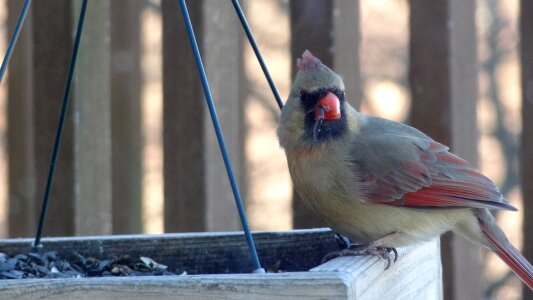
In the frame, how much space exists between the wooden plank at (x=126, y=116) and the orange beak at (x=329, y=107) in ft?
3.13

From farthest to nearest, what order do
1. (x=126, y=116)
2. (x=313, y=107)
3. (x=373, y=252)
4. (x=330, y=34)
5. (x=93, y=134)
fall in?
1. (x=126, y=116)
2. (x=93, y=134)
3. (x=330, y=34)
4. (x=313, y=107)
5. (x=373, y=252)

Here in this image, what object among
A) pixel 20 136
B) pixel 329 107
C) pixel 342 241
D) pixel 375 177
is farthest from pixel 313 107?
pixel 20 136

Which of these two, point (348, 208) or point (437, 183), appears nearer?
point (348, 208)

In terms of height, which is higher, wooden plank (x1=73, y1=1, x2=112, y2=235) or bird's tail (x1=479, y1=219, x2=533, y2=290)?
wooden plank (x1=73, y1=1, x2=112, y2=235)

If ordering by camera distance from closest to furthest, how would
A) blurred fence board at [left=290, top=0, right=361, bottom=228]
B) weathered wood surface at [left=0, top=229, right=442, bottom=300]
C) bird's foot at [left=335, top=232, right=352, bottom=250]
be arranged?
weathered wood surface at [left=0, top=229, right=442, bottom=300] < bird's foot at [left=335, top=232, right=352, bottom=250] < blurred fence board at [left=290, top=0, right=361, bottom=228]

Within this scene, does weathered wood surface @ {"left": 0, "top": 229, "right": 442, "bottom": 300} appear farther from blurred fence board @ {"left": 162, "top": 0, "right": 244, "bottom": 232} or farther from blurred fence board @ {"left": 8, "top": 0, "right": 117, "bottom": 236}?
blurred fence board @ {"left": 8, "top": 0, "right": 117, "bottom": 236}

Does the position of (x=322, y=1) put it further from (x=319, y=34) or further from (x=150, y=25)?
(x=150, y=25)

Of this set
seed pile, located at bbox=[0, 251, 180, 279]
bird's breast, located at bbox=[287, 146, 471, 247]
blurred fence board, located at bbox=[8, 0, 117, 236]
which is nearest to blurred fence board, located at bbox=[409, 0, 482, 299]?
→ bird's breast, located at bbox=[287, 146, 471, 247]

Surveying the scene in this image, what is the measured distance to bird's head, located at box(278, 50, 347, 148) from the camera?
242cm

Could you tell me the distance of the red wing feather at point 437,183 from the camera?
8.40 ft

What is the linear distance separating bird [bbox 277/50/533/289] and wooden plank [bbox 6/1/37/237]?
1001mm

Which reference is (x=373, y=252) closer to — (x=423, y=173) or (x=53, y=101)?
(x=423, y=173)

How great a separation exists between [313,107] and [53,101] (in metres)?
0.95

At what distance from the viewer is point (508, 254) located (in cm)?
272
